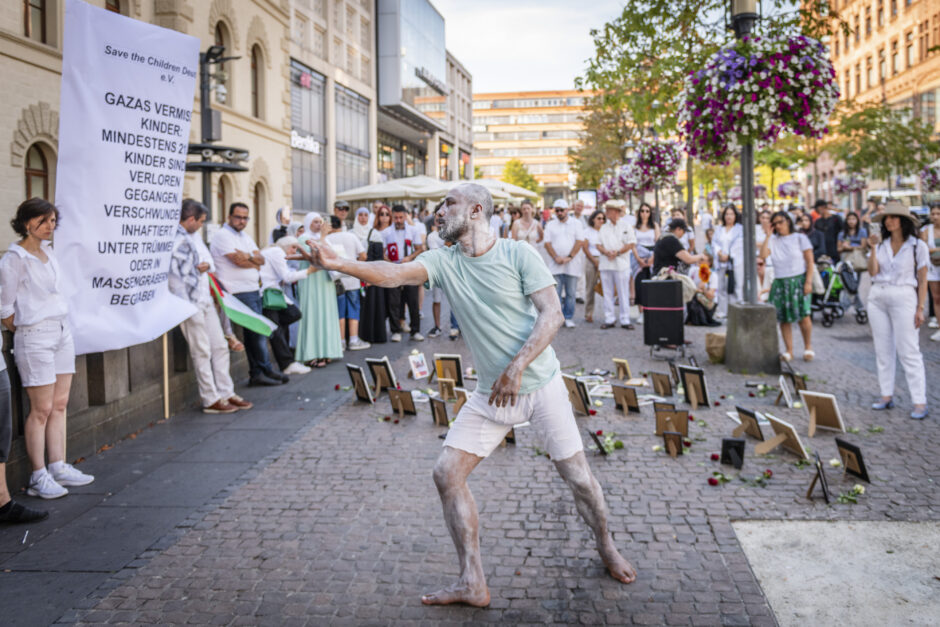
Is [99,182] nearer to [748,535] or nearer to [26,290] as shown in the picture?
[26,290]

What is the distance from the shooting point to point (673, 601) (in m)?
3.79

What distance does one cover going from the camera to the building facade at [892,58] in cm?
4947

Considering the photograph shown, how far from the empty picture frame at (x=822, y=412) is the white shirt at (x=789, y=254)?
3227 millimetres

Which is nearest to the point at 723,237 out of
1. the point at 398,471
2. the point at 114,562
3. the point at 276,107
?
the point at 398,471

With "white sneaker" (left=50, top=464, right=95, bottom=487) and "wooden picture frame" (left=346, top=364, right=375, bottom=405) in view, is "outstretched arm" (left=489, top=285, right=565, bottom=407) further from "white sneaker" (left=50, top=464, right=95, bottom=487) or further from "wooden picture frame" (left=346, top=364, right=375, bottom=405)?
"wooden picture frame" (left=346, top=364, right=375, bottom=405)

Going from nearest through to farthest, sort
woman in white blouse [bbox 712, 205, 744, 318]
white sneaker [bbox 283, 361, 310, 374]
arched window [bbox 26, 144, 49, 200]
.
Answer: white sneaker [bbox 283, 361, 310, 374] → woman in white blouse [bbox 712, 205, 744, 318] → arched window [bbox 26, 144, 49, 200]

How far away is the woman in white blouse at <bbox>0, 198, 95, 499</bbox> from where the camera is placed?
17.3 ft

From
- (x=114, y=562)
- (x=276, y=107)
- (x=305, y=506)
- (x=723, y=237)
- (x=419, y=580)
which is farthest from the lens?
(x=276, y=107)

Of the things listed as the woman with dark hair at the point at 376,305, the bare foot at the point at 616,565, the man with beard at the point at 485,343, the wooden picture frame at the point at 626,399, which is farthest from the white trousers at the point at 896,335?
the woman with dark hair at the point at 376,305

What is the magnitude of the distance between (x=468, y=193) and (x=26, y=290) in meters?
3.28

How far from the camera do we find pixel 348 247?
11234 millimetres

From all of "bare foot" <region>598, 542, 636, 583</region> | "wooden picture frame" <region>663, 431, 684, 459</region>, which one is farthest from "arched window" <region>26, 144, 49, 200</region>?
"bare foot" <region>598, 542, 636, 583</region>

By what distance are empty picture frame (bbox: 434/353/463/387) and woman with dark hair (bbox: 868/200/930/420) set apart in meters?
4.00

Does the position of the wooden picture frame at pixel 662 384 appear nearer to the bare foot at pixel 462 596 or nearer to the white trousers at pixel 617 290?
the bare foot at pixel 462 596
